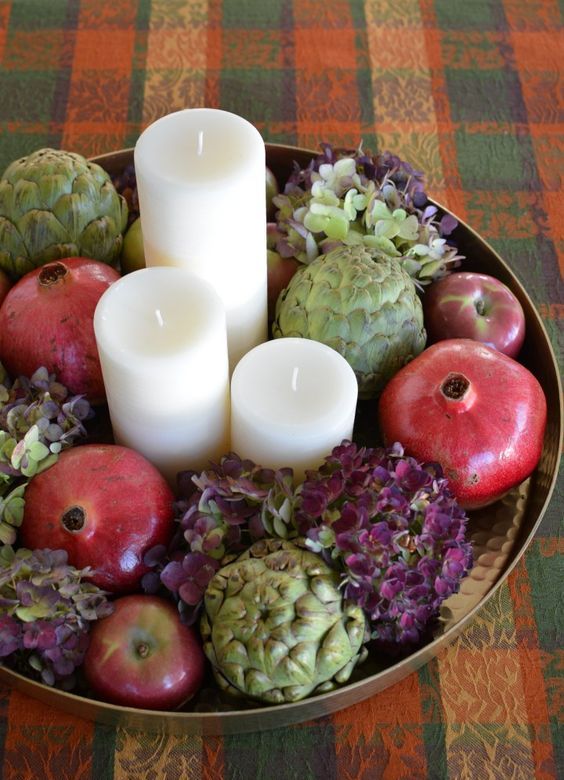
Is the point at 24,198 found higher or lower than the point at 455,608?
higher

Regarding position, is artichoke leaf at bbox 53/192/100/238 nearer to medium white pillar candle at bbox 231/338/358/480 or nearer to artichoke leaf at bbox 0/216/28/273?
artichoke leaf at bbox 0/216/28/273

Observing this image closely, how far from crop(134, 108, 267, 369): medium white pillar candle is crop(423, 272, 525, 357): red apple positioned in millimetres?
146

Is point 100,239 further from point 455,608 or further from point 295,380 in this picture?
point 455,608

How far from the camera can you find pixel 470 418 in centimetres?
57

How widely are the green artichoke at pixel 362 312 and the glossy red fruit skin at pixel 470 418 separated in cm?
3

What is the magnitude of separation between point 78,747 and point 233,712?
0.40 ft

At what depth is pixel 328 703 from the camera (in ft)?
1.66

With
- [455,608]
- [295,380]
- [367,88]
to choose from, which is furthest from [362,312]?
[367,88]

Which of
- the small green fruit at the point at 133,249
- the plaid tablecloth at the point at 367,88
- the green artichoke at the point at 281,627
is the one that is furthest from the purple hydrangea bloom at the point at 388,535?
the small green fruit at the point at 133,249

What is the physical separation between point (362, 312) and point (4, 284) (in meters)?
0.27

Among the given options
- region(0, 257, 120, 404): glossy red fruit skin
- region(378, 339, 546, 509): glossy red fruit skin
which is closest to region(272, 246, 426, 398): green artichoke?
region(378, 339, 546, 509): glossy red fruit skin

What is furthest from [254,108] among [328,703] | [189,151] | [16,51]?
[328,703]

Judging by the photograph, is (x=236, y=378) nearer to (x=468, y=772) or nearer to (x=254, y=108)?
(x=468, y=772)

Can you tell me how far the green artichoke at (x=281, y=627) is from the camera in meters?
0.48
